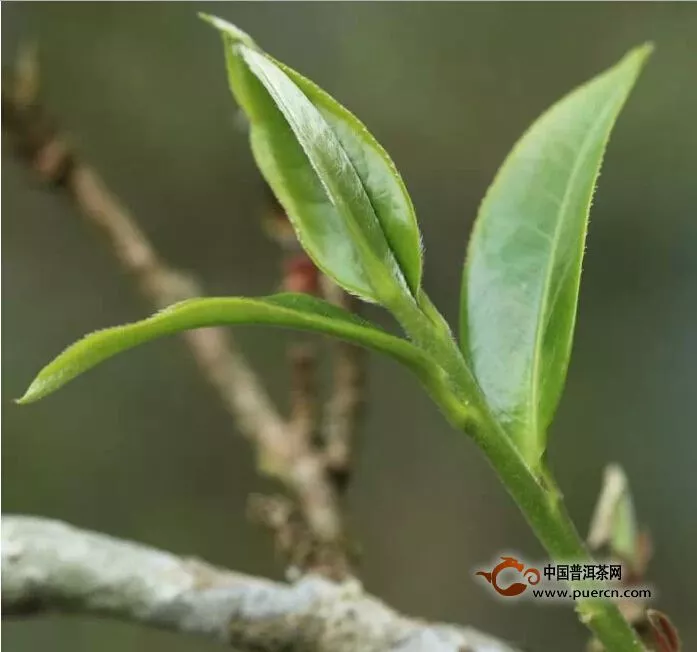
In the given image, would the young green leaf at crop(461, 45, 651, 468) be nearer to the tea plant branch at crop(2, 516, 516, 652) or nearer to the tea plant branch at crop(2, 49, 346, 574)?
the tea plant branch at crop(2, 516, 516, 652)

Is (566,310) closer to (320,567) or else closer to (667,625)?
(667,625)

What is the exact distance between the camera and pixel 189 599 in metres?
0.34

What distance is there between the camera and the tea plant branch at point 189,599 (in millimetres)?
327

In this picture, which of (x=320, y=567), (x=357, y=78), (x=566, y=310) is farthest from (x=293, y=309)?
(x=357, y=78)

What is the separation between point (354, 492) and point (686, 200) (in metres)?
0.52

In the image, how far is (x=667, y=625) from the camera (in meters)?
0.30

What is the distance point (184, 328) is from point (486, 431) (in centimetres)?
10

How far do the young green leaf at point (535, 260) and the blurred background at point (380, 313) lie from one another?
552 mm

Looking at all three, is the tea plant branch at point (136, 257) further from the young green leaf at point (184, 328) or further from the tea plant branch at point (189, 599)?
the young green leaf at point (184, 328)

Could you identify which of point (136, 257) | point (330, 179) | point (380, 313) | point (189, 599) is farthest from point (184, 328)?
point (380, 313)

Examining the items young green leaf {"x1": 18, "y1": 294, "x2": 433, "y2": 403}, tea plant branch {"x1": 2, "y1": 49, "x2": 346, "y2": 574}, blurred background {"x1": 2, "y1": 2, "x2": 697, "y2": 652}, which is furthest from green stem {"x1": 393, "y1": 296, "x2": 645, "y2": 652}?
blurred background {"x1": 2, "y1": 2, "x2": 697, "y2": 652}

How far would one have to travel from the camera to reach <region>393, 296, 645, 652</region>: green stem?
242 millimetres

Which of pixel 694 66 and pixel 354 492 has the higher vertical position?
pixel 694 66

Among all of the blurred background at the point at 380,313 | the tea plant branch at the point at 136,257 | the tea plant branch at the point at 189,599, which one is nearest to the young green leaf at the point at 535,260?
the tea plant branch at the point at 189,599
